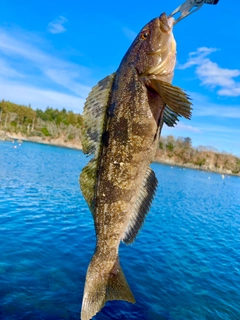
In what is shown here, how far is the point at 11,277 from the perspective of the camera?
35.1ft

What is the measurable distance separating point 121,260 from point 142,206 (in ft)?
38.7

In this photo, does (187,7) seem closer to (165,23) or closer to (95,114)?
(165,23)

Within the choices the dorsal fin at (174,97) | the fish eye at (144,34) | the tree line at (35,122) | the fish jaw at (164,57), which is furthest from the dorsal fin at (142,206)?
the tree line at (35,122)

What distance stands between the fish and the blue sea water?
6.31 metres

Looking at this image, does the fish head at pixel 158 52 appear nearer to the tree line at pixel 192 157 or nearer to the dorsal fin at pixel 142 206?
the dorsal fin at pixel 142 206

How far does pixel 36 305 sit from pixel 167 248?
10.3 metres

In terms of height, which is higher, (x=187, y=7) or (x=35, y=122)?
(x=35, y=122)

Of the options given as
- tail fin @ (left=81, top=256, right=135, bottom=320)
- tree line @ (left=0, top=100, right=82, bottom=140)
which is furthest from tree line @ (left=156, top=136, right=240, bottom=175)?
tail fin @ (left=81, top=256, right=135, bottom=320)

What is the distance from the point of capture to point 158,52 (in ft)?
10.4

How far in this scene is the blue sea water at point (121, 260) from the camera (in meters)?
9.77

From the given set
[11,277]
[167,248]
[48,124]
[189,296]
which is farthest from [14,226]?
[48,124]

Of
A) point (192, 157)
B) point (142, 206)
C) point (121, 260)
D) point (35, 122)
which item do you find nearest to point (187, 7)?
point (142, 206)

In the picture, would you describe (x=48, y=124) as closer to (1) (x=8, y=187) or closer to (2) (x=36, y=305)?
(1) (x=8, y=187)

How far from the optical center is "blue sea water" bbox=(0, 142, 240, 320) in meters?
9.77
